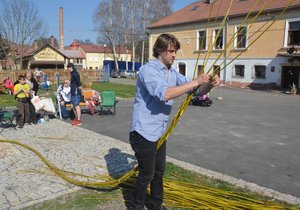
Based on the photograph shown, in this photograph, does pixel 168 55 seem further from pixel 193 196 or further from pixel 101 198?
pixel 101 198

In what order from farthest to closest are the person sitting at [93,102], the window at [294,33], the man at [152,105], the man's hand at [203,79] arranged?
1. the window at [294,33]
2. the person sitting at [93,102]
3. the man at [152,105]
4. the man's hand at [203,79]

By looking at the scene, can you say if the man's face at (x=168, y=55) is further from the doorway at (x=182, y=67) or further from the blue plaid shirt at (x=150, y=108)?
the doorway at (x=182, y=67)

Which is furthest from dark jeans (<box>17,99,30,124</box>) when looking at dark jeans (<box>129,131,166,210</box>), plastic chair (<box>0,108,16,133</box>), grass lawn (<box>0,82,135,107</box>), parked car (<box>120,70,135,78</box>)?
parked car (<box>120,70,135,78</box>)

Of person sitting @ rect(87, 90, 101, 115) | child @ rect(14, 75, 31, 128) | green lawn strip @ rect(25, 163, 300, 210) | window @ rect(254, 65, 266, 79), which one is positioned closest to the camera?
green lawn strip @ rect(25, 163, 300, 210)

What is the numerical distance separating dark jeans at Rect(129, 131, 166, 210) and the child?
6602 millimetres

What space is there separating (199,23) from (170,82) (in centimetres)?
3161

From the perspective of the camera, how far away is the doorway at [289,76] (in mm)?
25328

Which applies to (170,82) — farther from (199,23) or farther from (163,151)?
(199,23)

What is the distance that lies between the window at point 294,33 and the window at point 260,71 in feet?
10.4

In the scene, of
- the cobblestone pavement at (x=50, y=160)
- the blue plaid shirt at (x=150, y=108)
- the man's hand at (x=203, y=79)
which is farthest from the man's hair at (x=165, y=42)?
the cobblestone pavement at (x=50, y=160)

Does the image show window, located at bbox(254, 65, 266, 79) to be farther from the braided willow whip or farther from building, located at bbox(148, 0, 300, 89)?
the braided willow whip

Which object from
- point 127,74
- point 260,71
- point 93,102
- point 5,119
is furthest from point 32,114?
point 127,74

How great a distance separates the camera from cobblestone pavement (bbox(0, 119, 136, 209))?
4.40m

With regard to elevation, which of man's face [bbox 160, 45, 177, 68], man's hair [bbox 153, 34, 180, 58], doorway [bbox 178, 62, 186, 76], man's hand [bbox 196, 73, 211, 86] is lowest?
man's hand [bbox 196, 73, 211, 86]
